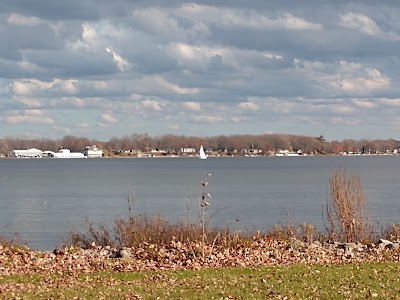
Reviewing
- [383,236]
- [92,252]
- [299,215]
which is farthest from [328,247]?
[299,215]

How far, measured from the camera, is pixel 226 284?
46.1 ft

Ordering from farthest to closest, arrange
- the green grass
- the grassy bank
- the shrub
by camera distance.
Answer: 1. the shrub
2. the grassy bank
3. the green grass

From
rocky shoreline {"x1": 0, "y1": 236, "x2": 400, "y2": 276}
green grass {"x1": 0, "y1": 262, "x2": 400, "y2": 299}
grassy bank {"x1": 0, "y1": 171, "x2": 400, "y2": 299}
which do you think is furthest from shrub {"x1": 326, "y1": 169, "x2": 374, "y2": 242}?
green grass {"x1": 0, "y1": 262, "x2": 400, "y2": 299}

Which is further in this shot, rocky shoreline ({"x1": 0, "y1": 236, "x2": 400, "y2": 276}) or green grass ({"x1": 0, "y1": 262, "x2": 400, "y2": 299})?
rocky shoreline ({"x1": 0, "y1": 236, "x2": 400, "y2": 276})

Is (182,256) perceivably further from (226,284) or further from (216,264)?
(226,284)

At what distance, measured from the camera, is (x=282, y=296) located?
12617 millimetres

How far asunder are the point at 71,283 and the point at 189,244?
5.43 metres

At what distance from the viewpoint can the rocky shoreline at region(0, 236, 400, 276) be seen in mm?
16984

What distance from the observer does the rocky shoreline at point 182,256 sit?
17.0 meters

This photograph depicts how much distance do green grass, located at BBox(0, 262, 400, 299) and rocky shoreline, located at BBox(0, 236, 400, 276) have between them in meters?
1.10

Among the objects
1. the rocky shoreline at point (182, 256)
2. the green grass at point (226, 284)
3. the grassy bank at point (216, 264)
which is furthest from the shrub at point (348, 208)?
the green grass at point (226, 284)

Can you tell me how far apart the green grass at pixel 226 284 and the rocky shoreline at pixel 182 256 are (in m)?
1.10

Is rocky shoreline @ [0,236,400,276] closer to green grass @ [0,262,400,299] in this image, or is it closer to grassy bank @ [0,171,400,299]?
grassy bank @ [0,171,400,299]

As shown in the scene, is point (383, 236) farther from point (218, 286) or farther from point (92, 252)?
point (218, 286)
